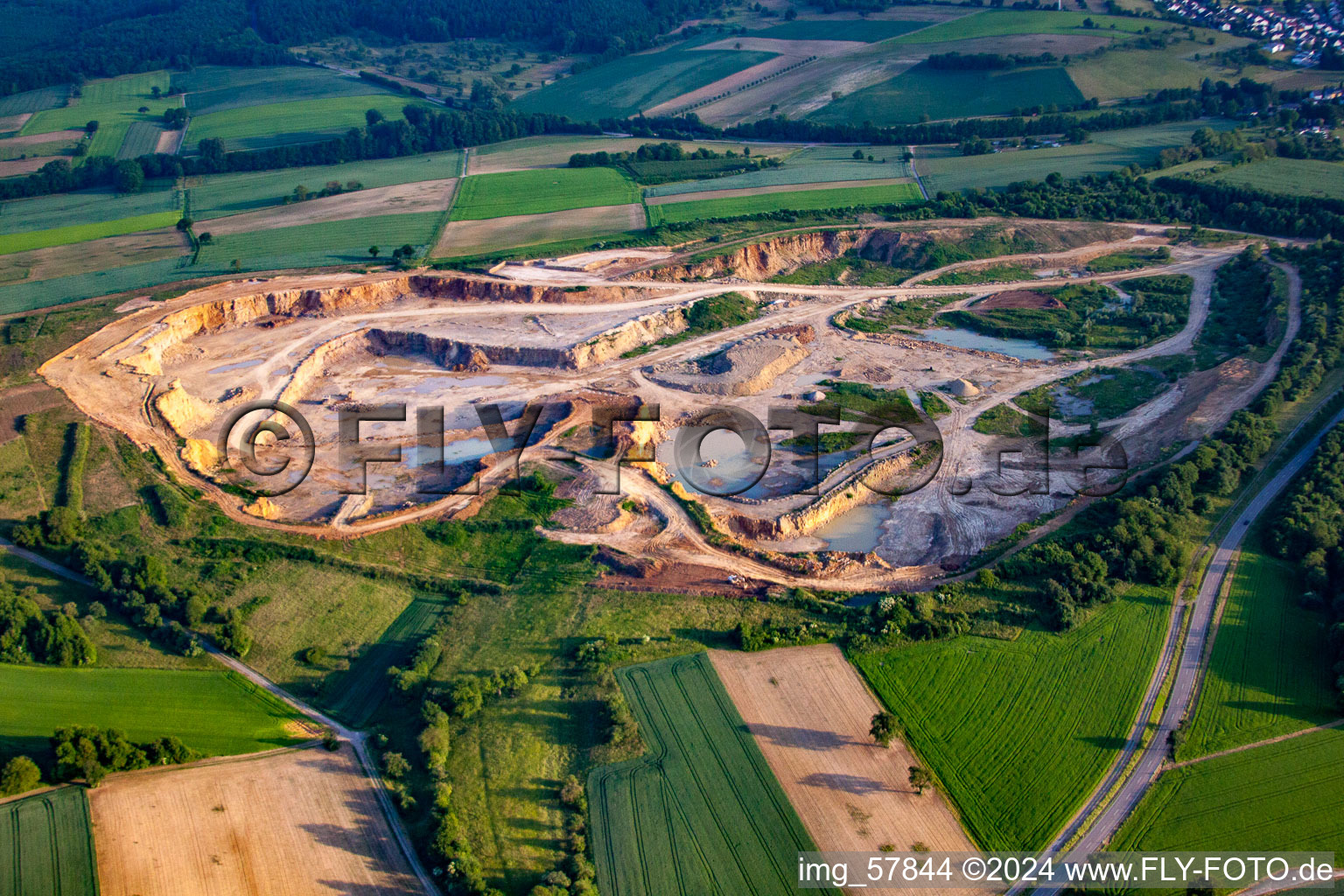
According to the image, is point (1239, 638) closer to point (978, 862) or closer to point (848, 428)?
point (978, 862)

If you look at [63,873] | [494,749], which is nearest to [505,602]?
[494,749]

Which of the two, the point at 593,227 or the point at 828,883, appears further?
the point at 593,227

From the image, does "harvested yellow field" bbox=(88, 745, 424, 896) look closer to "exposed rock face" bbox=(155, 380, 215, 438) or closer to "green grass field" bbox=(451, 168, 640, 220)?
"exposed rock face" bbox=(155, 380, 215, 438)

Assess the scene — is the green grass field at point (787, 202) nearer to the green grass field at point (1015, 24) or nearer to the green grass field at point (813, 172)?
the green grass field at point (813, 172)

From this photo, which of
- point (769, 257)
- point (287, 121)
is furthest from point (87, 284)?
point (769, 257)

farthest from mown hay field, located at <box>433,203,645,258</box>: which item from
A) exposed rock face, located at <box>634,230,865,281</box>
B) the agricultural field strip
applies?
exposed rock face, located at <box>634,230,865,281</box>

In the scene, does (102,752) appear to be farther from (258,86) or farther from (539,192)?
(258,86)
